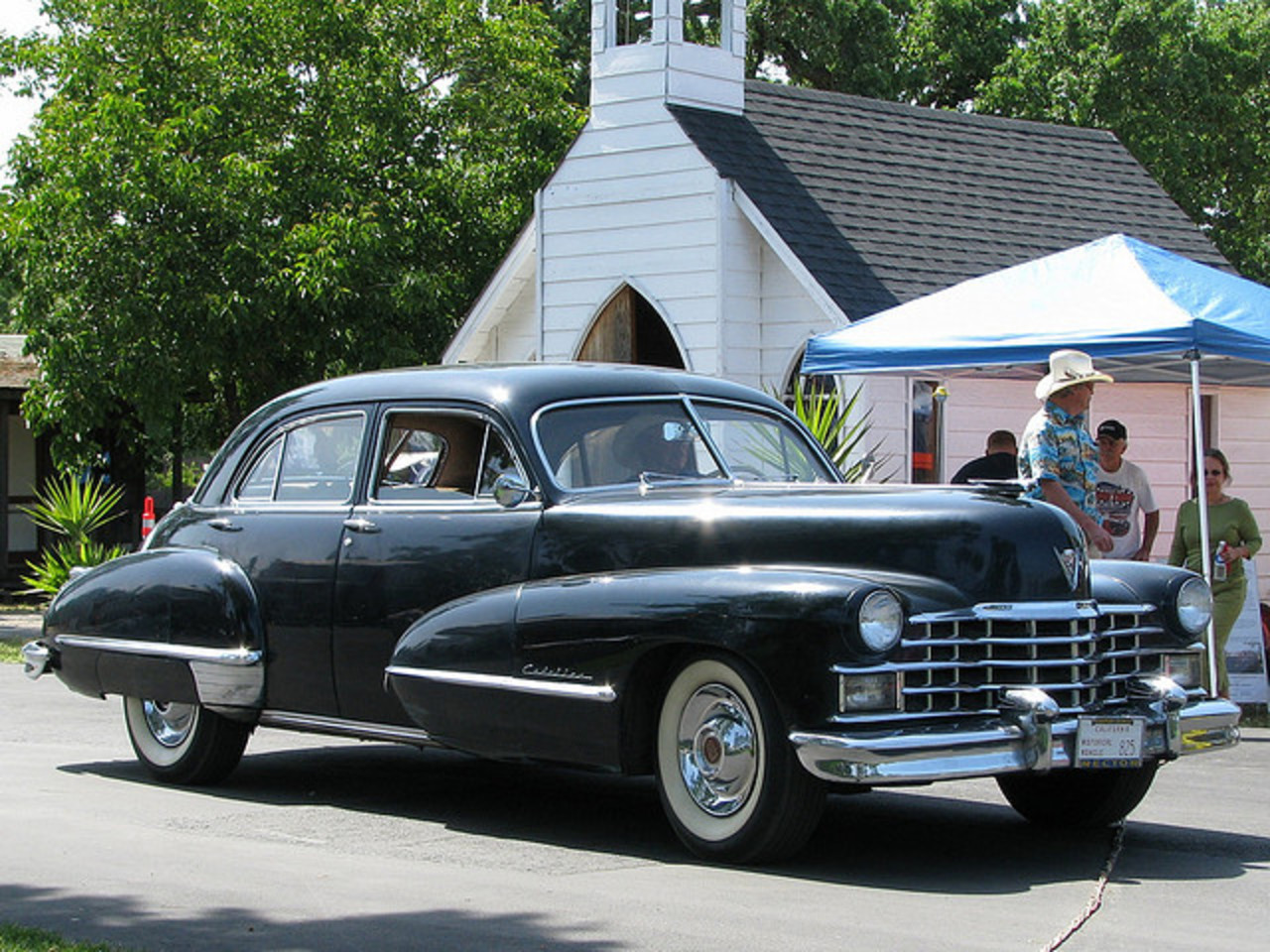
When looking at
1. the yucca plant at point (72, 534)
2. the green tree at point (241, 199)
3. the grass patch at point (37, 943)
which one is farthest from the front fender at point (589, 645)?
the green tree at point (241, 199)

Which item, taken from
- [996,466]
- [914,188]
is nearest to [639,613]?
[996,466]

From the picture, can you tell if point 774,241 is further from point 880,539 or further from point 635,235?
point 880,539

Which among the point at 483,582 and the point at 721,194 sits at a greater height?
the point at 721,194

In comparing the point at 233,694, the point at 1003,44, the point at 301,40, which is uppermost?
the point at 1003,44

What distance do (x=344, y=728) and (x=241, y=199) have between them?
14.4 meters

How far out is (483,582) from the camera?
25.8ft

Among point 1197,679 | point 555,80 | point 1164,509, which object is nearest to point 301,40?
point 555,80

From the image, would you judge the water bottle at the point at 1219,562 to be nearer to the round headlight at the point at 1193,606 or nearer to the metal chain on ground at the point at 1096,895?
the metal chain on ground at the point at 1096,895

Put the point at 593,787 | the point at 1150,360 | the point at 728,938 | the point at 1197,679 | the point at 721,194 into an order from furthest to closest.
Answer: the point at 721,194, the point at 1150,360, the point at 593,787, the point at 1197,679, the point at 728,938

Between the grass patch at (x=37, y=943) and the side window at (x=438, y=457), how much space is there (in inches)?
112

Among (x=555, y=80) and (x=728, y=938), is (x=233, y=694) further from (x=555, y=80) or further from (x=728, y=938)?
(x=555, y=80)

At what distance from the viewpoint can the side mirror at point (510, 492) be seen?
7.88 meters

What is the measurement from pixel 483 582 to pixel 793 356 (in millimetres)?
9960

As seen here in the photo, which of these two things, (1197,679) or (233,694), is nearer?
(1197,679)
